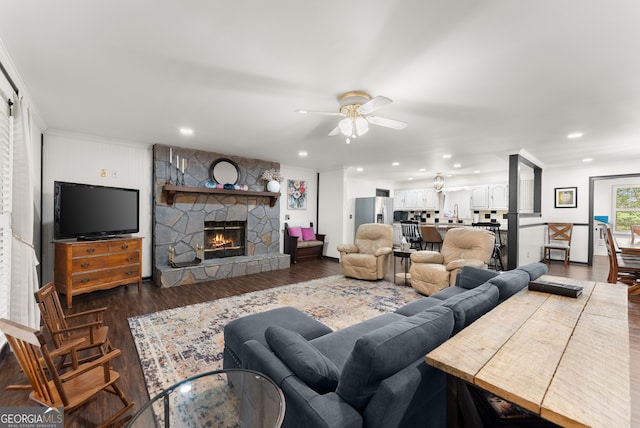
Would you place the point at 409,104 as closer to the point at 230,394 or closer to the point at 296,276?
the point at 230,394

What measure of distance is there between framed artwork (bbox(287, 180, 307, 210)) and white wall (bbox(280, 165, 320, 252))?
8cm

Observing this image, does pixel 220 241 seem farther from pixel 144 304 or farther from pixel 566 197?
pixel 566 197

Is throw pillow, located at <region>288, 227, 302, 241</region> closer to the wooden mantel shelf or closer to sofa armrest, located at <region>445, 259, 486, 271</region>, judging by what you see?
the wooden mantel shelf

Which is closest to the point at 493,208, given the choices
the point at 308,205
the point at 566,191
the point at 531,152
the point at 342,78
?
the point at 566,191

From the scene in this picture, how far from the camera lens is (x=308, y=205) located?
7281 mm

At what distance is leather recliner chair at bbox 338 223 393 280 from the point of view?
4.76 meters

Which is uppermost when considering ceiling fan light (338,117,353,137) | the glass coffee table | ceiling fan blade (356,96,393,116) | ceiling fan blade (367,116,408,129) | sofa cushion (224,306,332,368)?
ceiling fan blade (356,96,393,116)

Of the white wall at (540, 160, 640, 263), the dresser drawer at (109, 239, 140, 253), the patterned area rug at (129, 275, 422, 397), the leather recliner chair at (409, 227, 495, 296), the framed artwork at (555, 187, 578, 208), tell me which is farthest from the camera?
the framed artwork at (555, 187, 578, 208)

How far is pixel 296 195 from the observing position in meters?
6.96

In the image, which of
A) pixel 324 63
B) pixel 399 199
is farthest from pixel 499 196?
pixel 324 63

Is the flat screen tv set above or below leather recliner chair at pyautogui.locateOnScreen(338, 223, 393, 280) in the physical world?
above

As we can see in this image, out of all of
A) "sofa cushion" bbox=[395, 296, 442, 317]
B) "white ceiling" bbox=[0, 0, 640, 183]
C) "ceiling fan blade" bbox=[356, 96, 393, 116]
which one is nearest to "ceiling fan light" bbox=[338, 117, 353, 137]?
"ceiling fan blade" bbox=[356, 96, 393, 116]

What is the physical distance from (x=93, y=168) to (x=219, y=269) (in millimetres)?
2532

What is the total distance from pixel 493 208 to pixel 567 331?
25.1ft
